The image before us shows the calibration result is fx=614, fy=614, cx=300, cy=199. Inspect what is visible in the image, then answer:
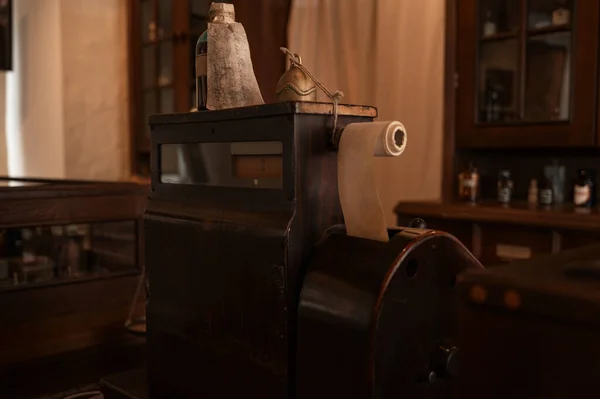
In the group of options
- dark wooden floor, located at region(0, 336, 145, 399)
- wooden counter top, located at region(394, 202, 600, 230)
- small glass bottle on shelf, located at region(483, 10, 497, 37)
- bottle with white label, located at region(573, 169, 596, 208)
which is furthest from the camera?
small glass bottle on shelf, located at region(483, 10, 497, 37)

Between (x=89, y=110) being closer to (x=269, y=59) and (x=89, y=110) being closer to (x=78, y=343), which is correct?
(x=269, y=59)

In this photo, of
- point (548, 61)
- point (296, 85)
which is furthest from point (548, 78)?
point (296, 85)

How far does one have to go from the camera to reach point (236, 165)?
106 cm

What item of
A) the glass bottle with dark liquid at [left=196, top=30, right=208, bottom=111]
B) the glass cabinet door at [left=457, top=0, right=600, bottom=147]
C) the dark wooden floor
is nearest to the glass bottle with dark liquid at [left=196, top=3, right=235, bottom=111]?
the glass bottle with dark liquid at [left=196, top=30, right=208, bottom=111]

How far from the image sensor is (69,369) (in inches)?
63.2

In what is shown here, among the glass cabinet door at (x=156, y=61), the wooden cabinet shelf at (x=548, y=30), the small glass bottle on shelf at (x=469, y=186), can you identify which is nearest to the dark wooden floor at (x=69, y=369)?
the small glass bottle on shelf at (x=469, y=186)

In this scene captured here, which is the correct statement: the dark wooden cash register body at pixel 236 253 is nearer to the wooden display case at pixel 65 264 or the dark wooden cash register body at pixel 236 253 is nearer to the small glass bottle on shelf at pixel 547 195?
the wooden display case at pixel 65 264

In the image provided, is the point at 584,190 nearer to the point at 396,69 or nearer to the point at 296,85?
the point at 396,69

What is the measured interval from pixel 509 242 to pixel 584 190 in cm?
35

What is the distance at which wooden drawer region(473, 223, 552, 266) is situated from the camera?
1.99 m

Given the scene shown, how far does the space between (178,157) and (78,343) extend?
0.85 meters

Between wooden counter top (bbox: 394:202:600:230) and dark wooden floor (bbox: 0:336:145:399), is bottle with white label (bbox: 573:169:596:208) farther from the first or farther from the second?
dark wooden floor (bbox: 0:336:145:399)

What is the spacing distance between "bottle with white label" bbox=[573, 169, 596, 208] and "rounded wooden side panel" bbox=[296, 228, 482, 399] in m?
1.41

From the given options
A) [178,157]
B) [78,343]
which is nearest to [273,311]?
[178,157]
